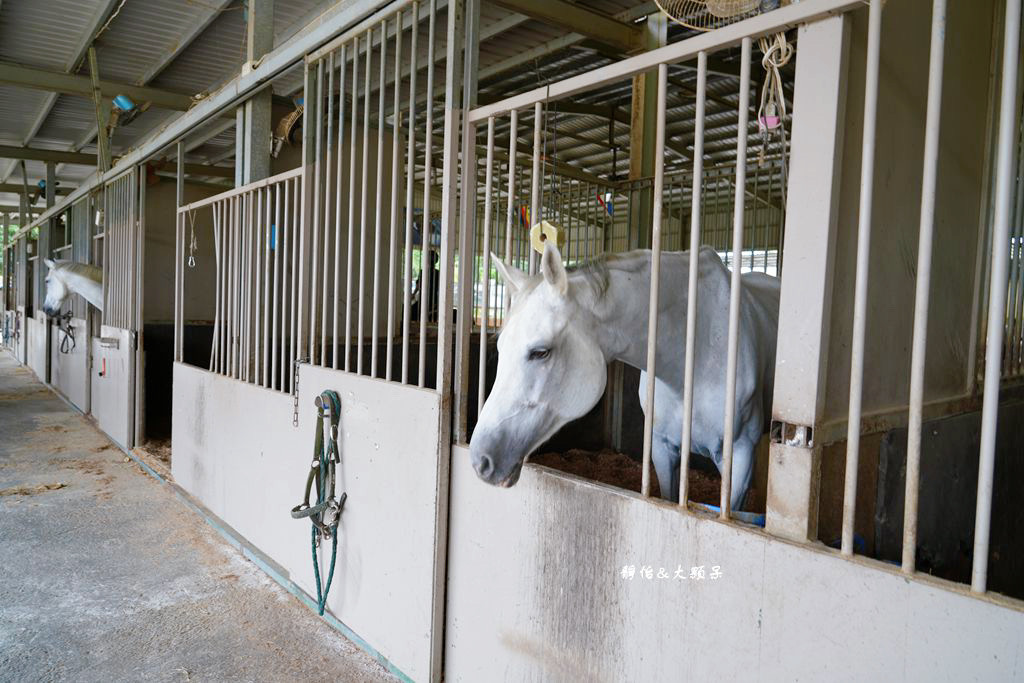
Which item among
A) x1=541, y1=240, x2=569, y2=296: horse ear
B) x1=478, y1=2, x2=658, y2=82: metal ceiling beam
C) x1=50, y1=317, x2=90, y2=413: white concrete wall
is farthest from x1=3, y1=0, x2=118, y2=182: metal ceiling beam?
x1=541, y1=240, x2=569, y2=296: horse ear

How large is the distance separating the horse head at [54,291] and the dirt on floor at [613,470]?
6085 millimetres

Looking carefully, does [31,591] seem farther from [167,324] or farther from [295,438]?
[167,324]

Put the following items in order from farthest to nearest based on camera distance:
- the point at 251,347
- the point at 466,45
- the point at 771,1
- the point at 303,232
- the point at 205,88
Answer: the point at 205,88 < the point at 251,347 < the point at 303,232 < the point at 466,45 < the point at 771,1

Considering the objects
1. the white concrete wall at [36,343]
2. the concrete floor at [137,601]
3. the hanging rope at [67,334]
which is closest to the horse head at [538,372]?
the concrete floor at [137,601]

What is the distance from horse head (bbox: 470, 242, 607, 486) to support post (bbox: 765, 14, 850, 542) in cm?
54

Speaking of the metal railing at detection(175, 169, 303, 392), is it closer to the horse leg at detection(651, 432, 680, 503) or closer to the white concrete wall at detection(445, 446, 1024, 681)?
the white concrete wall at detection(445, 446, 1024, 681)

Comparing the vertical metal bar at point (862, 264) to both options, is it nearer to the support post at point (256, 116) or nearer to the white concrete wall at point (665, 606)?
the white concrete wall at point (665, 606)

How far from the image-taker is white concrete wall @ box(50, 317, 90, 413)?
686 cm

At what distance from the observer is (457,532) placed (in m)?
1.97

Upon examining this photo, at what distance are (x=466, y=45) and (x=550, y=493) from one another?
1383mm

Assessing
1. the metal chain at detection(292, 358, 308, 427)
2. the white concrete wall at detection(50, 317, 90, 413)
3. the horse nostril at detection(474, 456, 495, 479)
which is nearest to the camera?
the horse nostril at detection(474, 456, 495, 479)

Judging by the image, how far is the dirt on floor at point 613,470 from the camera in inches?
128

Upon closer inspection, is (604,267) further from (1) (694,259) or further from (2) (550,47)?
(2) (550,47)

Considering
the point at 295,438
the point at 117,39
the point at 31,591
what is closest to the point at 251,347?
the point at 295,438
